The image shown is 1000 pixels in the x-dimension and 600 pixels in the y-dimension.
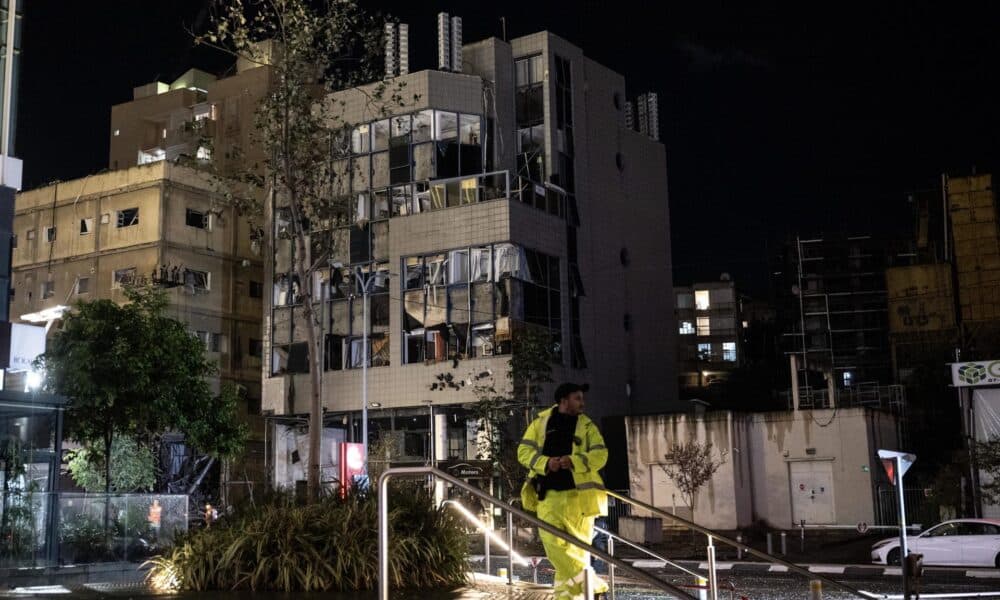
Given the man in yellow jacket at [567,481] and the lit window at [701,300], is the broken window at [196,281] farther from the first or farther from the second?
the lit window at [701,300]

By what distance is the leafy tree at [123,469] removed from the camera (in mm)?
38969

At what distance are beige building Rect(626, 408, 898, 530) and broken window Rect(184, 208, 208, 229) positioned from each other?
3037cm

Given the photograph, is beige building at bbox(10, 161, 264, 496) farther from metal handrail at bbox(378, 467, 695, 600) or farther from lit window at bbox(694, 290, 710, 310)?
lit window at bbox(694, 290, 710, 310)

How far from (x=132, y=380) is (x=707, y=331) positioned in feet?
254

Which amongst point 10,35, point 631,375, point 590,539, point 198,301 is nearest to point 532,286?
point 631,375

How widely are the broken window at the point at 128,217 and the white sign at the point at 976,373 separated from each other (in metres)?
41.7

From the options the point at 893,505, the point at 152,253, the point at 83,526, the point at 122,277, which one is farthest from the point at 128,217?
the point at 893,505

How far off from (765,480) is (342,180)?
79.7 feet

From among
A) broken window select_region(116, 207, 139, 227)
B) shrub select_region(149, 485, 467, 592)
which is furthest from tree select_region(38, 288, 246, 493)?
broken window select_region(116, 207, 139, 227)

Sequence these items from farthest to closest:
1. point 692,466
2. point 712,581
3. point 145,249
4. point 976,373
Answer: point 145,249 → point 692,466 → point 976,373 → point 712,581

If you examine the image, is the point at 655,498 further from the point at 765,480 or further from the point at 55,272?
the point at 55,272

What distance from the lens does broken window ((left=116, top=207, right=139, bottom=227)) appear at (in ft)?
190

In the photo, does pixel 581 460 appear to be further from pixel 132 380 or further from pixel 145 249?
pixel 145 249

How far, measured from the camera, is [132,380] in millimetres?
33625
